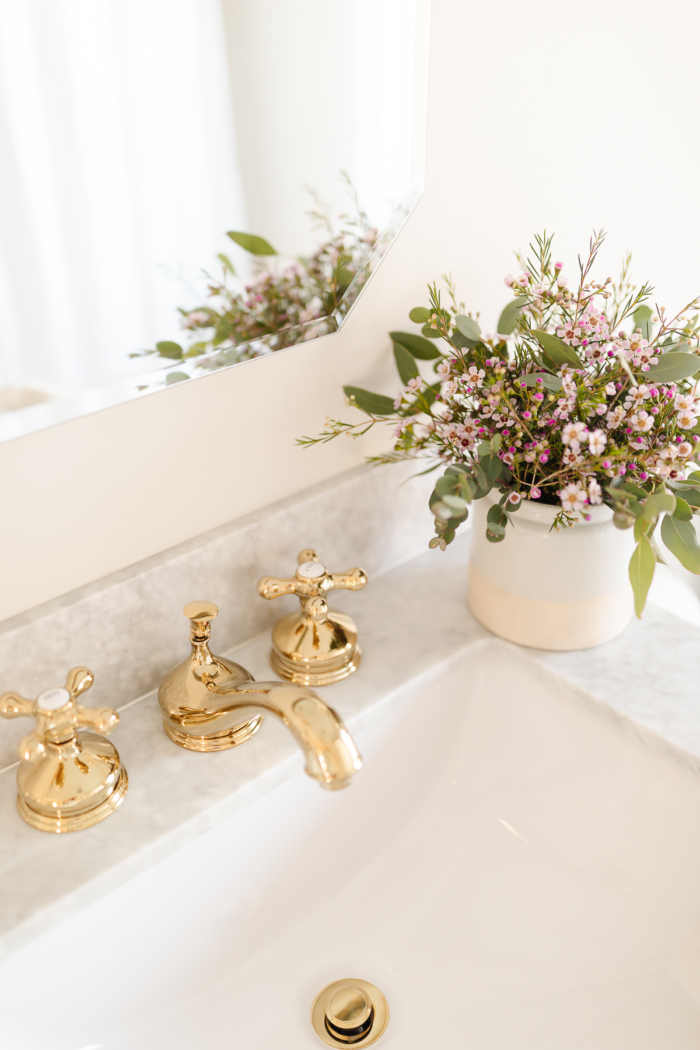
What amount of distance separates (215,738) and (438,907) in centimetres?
25

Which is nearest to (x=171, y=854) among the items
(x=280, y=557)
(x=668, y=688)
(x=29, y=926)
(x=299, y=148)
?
(x=29, y=926)

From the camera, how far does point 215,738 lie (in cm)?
71

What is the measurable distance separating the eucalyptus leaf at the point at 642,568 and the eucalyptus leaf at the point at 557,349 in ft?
0.50

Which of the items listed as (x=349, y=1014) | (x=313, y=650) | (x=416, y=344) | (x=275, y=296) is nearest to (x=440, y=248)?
(x=416, y=344)

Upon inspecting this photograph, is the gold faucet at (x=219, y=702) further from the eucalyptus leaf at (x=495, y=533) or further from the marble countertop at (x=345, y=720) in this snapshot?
the eucalyptus leaf at (x=495, y=533)

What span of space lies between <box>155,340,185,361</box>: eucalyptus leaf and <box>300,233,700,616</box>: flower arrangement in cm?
20

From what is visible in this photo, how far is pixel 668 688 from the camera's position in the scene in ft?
2.50

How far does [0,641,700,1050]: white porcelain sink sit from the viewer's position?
627 millimetres

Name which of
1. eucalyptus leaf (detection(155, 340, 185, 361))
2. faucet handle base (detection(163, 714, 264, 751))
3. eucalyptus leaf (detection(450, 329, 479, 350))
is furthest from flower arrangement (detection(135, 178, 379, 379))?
faucet handle base (detection(163, 714, 264, 751))

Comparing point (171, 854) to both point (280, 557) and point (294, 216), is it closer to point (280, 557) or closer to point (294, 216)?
point (280, 557)

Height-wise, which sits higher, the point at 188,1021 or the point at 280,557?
the point at 280,557

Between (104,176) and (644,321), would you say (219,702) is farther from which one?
(644,321)

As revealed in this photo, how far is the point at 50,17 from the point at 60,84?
0.04 meters

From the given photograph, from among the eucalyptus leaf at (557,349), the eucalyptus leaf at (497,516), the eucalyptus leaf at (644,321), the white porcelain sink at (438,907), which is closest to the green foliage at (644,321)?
the eucalyptus leaf at (644,321)
